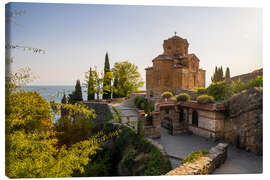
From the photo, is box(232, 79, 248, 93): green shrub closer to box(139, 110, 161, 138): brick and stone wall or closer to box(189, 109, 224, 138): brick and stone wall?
box(189, 109, 224, 138): brick and stone wall

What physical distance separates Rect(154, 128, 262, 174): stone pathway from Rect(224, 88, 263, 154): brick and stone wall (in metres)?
0.22

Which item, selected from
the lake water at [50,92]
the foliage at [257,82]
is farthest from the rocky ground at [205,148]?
the lake water at [50,92]

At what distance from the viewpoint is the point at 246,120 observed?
3379 mm

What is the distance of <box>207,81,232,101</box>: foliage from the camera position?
15.0 feet

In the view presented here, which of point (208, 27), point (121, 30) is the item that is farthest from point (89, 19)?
point (208, 27)

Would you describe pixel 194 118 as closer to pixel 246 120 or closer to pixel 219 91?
pixel 219 91

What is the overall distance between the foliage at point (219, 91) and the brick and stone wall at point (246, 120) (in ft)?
1.88

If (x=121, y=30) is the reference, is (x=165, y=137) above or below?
below

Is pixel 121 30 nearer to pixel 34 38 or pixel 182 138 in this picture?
pixel 34 38

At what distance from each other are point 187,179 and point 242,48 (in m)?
3.10

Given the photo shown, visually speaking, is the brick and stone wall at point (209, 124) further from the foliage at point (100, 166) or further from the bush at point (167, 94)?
the foliage at point (100, 166)

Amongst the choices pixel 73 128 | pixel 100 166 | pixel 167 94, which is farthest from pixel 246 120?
pixel 73 128

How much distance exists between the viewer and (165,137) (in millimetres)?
5078
